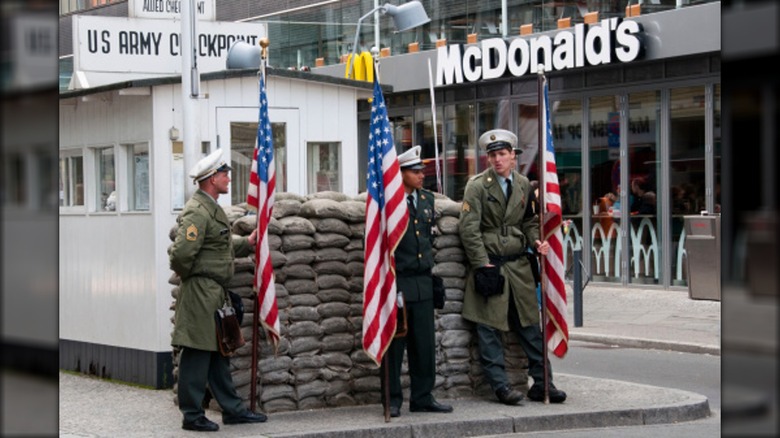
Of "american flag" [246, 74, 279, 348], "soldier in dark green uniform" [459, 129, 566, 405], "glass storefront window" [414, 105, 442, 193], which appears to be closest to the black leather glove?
"soldier in dark green uniform" [459, 129, 566, 405]

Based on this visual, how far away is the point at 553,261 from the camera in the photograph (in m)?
10.4

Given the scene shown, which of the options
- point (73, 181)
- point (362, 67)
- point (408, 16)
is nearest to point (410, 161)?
point (73, 181)

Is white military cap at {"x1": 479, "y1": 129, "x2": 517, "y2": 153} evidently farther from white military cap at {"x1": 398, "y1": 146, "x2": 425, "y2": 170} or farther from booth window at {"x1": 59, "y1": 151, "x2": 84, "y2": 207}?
booth window at {"x1": 59, "y1": 151, "x2": 84, "y2": 207}

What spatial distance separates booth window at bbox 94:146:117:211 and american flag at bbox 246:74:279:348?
346 centimetres

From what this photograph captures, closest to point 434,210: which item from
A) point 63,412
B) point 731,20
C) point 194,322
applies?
point 194,322

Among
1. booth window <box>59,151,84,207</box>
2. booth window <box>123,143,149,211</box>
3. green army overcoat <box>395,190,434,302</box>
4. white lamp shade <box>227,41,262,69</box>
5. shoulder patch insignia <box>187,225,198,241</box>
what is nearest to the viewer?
shoulder patch insignia <box>187,225,198,241</box>

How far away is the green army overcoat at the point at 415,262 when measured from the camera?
31.9 feet

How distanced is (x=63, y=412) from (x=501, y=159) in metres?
4.11

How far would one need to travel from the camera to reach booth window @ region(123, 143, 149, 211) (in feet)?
40.1

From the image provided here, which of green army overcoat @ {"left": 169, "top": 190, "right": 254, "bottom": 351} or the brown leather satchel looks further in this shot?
the brown leather satchel

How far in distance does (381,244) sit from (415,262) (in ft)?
1.12

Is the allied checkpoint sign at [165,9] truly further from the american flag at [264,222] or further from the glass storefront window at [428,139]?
the glass storefront window at [428,139]

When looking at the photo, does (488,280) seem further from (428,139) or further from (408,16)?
(428,139)

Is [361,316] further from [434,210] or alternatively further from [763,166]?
[763,166]
